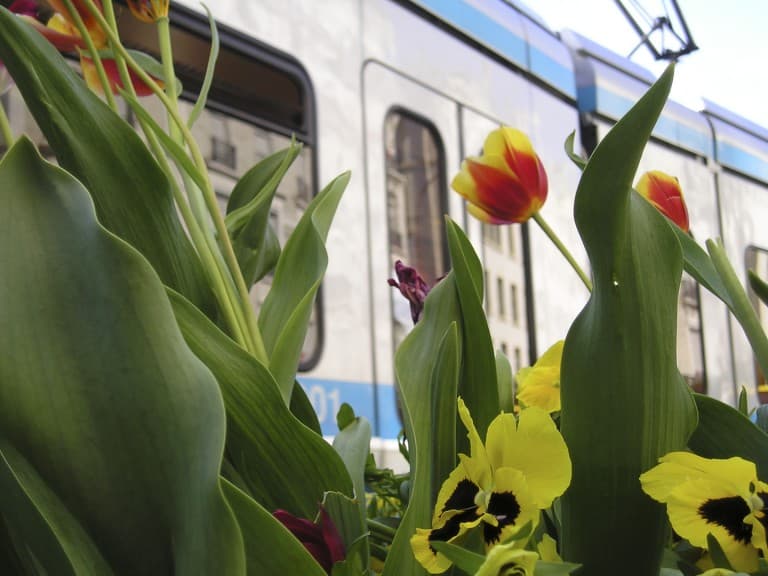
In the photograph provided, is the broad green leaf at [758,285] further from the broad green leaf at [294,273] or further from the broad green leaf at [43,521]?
the broad green leaf at [43,521]

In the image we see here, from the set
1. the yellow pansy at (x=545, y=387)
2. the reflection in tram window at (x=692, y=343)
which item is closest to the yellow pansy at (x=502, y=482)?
the yellow pansy at (x=545, y=387)

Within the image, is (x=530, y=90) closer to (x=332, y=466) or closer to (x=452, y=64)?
(x=452, y=64)

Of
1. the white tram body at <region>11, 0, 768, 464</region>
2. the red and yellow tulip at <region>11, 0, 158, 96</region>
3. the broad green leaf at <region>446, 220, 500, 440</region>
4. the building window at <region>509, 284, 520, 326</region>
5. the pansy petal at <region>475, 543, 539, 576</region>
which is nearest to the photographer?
the pansy petal at <region>475, 543, 539, 576</region>

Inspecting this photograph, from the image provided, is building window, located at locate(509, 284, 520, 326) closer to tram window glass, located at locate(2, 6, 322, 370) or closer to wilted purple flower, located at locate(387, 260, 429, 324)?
tram window glass, located at locate(2, 6, 322, 370)

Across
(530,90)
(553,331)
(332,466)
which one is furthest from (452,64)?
(332,466)

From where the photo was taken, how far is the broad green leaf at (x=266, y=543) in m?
0.28

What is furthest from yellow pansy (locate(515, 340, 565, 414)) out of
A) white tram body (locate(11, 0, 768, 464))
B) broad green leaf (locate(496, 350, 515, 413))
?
white tram body (locate(11, 0, 768, 464))

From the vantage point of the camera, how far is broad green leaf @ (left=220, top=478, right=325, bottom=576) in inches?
10.9

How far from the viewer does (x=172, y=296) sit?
318 millimetres

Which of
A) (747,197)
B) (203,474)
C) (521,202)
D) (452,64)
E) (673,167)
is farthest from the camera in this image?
(747,197)

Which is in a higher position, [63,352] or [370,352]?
[370,352]

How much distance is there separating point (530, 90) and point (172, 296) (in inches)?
136

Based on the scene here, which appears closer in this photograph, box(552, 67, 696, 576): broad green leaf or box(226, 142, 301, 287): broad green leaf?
box(552, 67, 696, 576): broad green leaf

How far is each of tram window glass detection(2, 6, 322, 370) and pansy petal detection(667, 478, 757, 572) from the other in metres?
1.90
